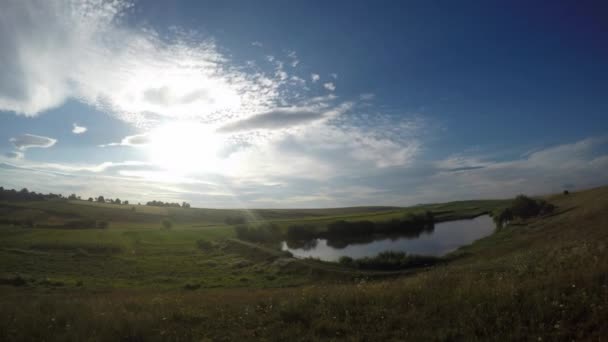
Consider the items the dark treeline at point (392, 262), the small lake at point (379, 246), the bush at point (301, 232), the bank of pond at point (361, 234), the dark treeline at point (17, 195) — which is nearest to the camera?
the dark treeline at point (392, 262)

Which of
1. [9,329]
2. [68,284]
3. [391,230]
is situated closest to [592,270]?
[9,329]

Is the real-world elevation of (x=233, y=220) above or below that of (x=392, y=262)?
below

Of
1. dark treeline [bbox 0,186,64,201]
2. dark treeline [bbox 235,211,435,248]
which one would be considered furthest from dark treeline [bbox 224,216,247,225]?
dark treeline [bbox 0,186,64,201]

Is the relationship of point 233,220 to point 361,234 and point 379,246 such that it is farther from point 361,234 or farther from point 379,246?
point 379,246

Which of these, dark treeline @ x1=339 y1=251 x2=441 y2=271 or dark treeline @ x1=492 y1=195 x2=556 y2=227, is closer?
dark treeline @ x1=339 y1=251 x2=441 y2=271

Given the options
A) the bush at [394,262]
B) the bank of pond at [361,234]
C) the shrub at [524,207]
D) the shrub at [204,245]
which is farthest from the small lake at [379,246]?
the shrub at [204,245]

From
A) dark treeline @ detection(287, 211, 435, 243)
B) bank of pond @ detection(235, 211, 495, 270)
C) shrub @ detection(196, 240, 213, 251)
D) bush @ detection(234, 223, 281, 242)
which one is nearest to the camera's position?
shrub @ detection(196, 240, 213, 251)

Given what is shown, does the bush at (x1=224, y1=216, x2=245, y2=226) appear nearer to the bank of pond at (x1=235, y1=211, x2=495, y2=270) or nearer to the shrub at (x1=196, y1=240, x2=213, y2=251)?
the bank of pond at (x1=235, y1=211, x2=495, y2=270)

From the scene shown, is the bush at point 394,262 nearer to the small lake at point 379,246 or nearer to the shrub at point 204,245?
the small lake at point 379,246

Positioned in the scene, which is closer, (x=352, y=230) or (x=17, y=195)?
(x=352, y=230)

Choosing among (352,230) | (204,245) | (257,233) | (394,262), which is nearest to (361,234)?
(352,230)

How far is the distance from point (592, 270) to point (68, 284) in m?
31.2

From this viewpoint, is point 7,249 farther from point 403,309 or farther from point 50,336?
point 403,309

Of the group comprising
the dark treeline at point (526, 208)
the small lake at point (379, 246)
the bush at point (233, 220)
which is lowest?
the small lake at point (379, 246)
